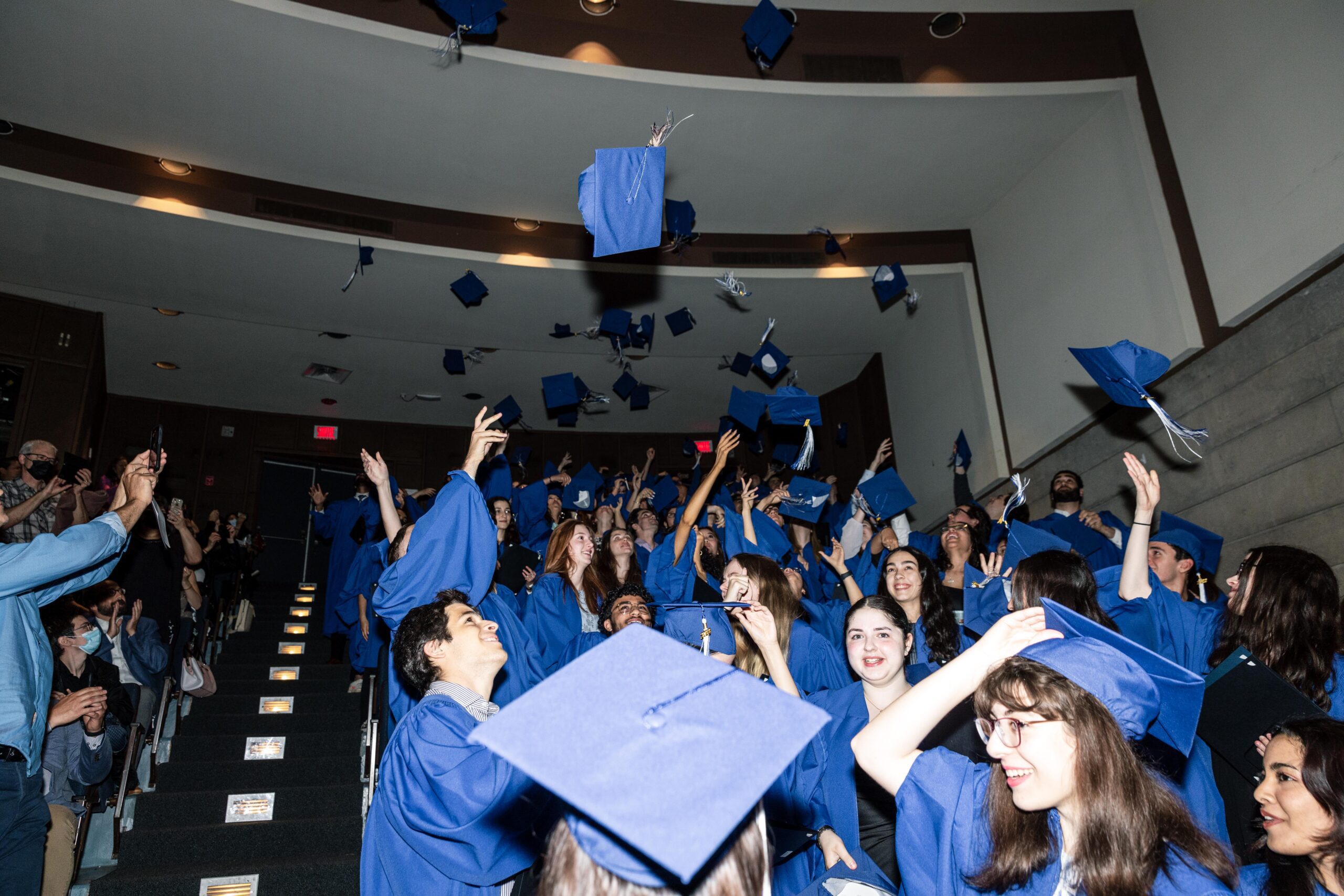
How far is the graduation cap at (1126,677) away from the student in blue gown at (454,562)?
1870 mm

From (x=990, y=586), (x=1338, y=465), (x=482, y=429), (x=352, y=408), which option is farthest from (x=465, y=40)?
(x=352, y=408)

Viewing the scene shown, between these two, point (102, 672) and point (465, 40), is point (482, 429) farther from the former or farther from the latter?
point (465, 40)

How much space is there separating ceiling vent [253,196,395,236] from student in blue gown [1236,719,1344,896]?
6.66m

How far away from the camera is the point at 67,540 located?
2348 mm

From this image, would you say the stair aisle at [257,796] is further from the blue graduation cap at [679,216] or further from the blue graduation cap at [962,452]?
the blue graduation cap at [962,452]

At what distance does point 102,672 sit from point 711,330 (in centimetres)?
616

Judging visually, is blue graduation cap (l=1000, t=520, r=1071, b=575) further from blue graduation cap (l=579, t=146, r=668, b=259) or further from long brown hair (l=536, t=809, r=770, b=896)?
long brown hair (l=536, t=809, r=770, b=896)

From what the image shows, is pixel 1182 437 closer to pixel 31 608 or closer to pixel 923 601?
pixel 923 601

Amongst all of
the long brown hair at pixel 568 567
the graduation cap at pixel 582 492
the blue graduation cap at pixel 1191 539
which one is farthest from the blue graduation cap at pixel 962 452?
the long brown hair at pixel 568 567

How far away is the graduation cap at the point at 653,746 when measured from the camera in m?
0.91

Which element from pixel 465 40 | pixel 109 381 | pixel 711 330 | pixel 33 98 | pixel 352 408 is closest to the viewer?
pixel 465 40

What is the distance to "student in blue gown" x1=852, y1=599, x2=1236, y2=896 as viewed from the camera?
1.30 meters

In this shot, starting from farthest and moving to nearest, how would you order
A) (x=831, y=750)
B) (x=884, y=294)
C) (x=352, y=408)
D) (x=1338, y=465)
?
(x=352, y=408) < (x=884, y=294) < (x=1338, y=465) < (x=831, y=750)

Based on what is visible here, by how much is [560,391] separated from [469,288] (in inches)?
45.3
